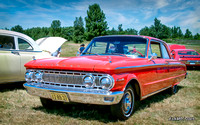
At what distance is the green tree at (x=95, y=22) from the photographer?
62.8 m

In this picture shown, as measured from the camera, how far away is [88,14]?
65.5m

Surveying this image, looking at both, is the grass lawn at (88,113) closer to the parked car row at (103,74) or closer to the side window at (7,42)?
the parked car row at (103,74)

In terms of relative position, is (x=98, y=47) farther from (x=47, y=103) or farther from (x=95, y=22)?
(x=95, y=22)

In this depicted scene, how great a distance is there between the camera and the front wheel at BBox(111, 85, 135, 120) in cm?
319

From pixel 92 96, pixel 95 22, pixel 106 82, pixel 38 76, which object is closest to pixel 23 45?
pixel 38 76

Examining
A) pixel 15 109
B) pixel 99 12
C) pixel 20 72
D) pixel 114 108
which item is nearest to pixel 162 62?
pixel 114 108

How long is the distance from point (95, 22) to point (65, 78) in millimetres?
62133

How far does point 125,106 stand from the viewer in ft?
11.2

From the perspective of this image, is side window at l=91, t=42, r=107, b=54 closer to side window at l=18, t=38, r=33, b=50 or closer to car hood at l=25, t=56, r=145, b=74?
car hood at l=25, t=56, r=145, b=74

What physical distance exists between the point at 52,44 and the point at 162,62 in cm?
583

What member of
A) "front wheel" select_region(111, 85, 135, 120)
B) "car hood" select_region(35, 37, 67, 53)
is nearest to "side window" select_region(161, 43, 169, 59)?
"front wheel" select_region(111, 85, 135, 120)

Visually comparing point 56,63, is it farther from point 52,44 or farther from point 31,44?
point 52,44

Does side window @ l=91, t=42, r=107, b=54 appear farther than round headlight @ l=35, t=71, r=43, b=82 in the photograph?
Yes

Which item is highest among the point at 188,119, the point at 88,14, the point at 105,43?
the point at 88,14
